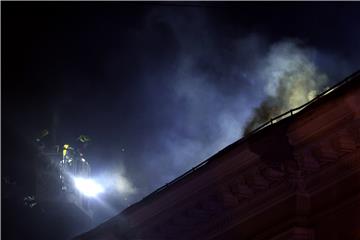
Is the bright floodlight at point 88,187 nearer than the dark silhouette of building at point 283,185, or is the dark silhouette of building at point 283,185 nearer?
the dark silhouette of building at point 283,185

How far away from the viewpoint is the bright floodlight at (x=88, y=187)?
2669cm

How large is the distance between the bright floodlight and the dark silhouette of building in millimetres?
11397

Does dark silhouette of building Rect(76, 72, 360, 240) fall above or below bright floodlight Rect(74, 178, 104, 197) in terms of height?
below

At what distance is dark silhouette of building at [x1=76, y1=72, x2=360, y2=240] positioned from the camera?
39.2 feet

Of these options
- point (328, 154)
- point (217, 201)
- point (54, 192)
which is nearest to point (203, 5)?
point (217, 201)

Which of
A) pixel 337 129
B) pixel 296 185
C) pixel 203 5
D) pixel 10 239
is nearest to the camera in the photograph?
pixel 337 129

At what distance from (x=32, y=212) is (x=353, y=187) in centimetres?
1687

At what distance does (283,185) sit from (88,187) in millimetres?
15040

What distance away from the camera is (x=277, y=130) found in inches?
493

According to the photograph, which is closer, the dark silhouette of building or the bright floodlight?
the dark silhouette of building

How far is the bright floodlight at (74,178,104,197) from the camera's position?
2669cm

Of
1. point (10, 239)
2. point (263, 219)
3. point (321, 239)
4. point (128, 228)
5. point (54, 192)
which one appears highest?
point (54, 192)

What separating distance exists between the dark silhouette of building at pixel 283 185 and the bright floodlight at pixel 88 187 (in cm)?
1140

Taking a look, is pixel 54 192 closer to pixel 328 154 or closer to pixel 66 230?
pixel 66 230
